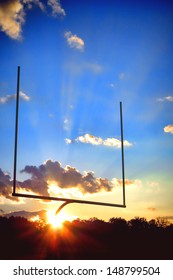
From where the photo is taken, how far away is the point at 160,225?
41.2 metres

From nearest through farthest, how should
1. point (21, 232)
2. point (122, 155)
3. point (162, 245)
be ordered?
point (122, 155)
point (162, 245)
point (21, 232)

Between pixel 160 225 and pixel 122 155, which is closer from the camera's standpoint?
pixel 122 155

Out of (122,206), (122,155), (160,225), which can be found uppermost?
(122,155)

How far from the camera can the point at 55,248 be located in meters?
6.99

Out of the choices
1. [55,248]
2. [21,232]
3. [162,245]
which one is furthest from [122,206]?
[21,232]
